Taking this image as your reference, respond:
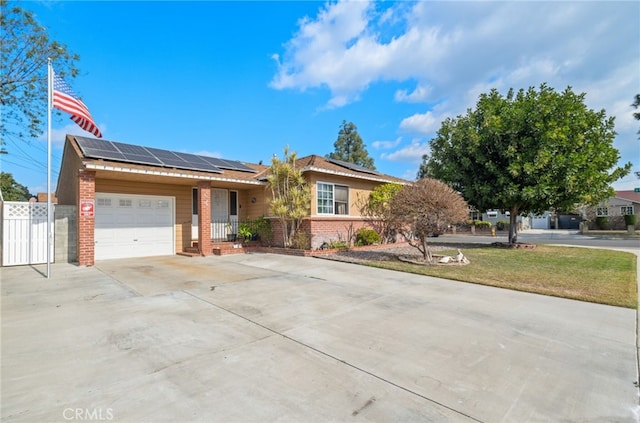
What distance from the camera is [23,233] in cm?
951

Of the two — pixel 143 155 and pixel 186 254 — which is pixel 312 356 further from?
pixel 143 155

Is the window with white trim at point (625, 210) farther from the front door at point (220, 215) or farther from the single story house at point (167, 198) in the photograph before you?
the front door at point (220, 215)

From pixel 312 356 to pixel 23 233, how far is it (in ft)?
36.4

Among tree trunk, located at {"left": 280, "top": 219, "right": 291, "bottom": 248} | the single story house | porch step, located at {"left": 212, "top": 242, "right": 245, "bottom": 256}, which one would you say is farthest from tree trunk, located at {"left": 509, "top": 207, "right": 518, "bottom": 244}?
porch step, located at {"left": 212, "top": 242, "right": 245, "bottom": 256}

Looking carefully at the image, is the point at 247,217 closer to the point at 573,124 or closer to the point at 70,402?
the point at 70,402

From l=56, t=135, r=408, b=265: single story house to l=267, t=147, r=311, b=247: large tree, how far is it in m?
0.38

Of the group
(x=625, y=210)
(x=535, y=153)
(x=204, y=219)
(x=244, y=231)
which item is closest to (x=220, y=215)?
(x=244, y=231)

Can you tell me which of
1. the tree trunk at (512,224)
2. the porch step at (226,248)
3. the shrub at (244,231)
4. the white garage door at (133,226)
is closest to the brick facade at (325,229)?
the shrub at (244,231)

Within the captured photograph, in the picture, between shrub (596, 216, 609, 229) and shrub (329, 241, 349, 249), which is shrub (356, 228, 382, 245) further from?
shrub (596, 216, 609, 229)

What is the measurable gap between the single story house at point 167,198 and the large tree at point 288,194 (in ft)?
1.26

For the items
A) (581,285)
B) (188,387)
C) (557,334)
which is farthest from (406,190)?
(188,387)

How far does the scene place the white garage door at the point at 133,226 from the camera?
11016 mm

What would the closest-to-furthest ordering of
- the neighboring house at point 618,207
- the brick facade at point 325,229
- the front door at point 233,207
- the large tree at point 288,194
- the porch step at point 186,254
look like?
the porch step at point 186,254
the large tree at point 288,194
the brick facade at point 325,229
the front door at point 233,207
the neighboring house at point 618,207

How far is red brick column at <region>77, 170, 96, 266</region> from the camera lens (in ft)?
30.1
